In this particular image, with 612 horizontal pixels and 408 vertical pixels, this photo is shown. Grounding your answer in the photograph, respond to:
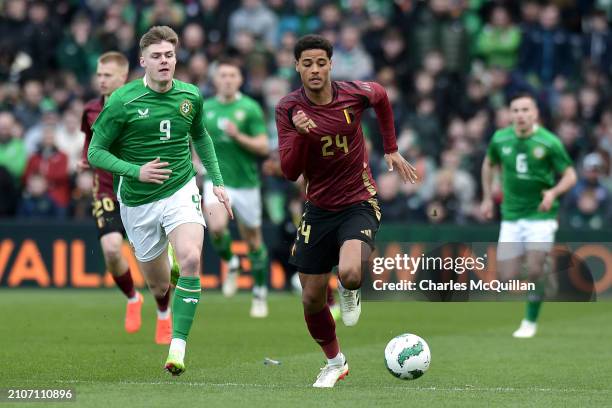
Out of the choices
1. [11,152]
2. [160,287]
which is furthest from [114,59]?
[11,152]

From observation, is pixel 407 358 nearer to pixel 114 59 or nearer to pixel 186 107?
pixel 186 107

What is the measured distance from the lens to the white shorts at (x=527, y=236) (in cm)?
1523

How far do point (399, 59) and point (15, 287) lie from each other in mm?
7524

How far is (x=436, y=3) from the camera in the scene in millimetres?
23188

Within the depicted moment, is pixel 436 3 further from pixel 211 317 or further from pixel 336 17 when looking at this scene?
pixel 211 317

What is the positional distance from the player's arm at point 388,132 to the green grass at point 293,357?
1.62 meters

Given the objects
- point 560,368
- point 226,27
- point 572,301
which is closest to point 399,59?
point 226,27

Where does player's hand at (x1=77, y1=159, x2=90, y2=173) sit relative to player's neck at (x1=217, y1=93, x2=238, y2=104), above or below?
below

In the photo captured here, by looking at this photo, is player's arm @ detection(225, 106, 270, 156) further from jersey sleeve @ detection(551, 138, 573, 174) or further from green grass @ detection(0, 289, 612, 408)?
jersey sleeve @ detection(551, 138, 573, 174)

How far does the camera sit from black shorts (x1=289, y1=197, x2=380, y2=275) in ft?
33.4

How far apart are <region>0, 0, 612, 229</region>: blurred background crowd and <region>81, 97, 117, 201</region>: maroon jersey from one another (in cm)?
703

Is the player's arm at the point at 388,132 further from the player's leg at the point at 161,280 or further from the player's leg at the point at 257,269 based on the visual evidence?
the player's leg at the point at 257,269

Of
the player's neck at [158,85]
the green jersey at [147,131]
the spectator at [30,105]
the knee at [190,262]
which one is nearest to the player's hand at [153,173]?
the green jersey at [147,131]

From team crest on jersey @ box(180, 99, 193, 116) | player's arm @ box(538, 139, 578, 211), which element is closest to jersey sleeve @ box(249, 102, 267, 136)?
player's arm @ box(538, 139, 578, 211)
